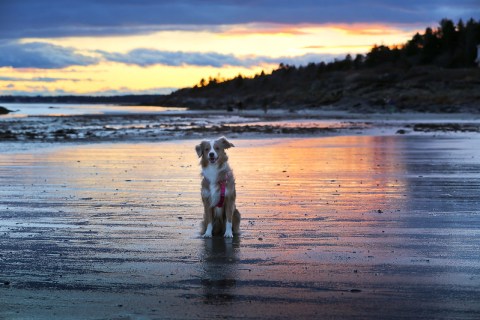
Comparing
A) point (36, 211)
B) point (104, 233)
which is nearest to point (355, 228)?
point (104, 233)

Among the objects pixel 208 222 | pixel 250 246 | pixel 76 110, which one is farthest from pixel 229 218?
pixel 76 110

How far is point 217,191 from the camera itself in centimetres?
863

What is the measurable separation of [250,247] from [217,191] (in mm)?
1003

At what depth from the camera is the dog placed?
861 centimetres

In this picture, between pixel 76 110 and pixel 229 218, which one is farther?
pixel 76 110

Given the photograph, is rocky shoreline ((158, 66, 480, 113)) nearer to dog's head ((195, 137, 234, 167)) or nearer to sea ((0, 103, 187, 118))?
sea ((0, 103, 187, 118))

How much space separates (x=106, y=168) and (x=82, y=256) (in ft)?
31.4

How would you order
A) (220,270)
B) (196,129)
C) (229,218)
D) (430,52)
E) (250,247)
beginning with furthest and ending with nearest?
(430,52), (196,129), (229,218), (250,247), (220,270)

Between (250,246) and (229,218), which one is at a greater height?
(229,218)

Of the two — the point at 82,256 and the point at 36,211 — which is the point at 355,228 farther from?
the point at 36,211

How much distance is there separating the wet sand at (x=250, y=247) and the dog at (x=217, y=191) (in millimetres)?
276

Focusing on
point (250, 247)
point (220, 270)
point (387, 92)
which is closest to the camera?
point (220, 270)

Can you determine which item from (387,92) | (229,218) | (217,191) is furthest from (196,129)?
(387,92)

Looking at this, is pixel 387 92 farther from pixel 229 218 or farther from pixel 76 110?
pixel 229 218
